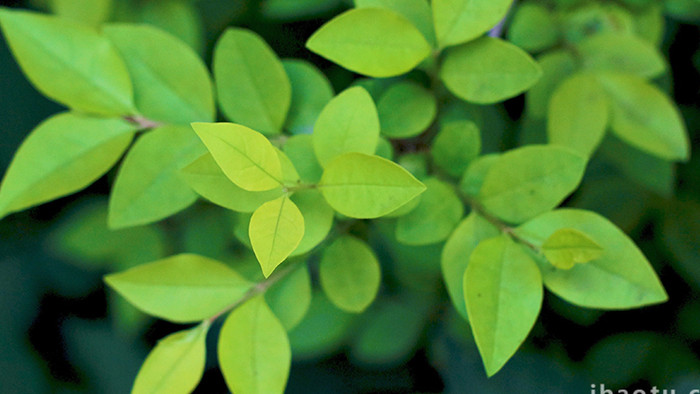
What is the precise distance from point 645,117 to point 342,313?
449 mm

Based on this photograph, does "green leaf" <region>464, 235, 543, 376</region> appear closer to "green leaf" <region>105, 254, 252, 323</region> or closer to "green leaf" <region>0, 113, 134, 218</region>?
"green leaf" <region>105, 254, 252, 323</region>

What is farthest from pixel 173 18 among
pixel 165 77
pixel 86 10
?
pixel 165 77

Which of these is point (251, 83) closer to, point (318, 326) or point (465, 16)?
point (465, 16)

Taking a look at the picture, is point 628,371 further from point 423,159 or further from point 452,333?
point 423,159

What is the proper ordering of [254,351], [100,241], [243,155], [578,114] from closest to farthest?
[243,155], [254,351], [578,114], [100,241]

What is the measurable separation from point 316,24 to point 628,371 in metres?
0.72

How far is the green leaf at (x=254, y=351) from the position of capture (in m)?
0.48

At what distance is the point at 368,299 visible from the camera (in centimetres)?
51

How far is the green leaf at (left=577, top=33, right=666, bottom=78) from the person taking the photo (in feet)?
2.12

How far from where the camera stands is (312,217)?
43 centimetres

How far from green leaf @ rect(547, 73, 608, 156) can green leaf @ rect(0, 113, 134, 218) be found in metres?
0.43

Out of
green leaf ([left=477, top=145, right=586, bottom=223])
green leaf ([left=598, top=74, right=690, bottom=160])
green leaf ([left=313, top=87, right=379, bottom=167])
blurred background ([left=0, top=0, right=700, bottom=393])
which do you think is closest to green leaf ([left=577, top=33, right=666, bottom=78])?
green leaf ([left=598, top=74, right=690, bottom=160])

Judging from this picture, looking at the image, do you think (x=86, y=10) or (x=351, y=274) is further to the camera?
(x=86, y=10)

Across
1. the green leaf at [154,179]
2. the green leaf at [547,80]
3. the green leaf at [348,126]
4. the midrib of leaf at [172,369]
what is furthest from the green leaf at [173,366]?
the green leaf at [547,80]
